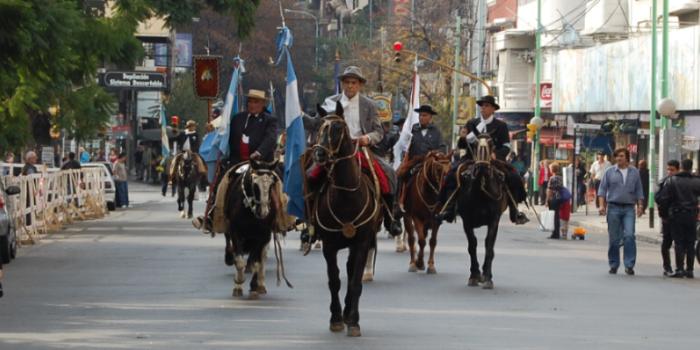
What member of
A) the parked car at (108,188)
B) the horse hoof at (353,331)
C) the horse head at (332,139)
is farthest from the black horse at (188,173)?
the horse hoof at (353,331)

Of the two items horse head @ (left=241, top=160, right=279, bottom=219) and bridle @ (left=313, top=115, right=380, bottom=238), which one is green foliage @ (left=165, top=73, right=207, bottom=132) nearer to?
horse head @ (left=241, top=160, right=279, bottom=219)

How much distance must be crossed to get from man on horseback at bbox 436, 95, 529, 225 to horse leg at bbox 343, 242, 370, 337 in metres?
6.25

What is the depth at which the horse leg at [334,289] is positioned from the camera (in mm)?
15398

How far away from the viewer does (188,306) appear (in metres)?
17.8

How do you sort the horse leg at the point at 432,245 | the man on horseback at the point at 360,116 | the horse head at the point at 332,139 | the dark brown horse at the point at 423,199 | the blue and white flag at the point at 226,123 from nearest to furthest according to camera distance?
the horse head at the point at 332,139 → the man on horseback at the point at 360,116 → the blue and white flag at the point at 226,123 → the horse leg at the point at 432,245 → the dark brown horse at the point at 423,199

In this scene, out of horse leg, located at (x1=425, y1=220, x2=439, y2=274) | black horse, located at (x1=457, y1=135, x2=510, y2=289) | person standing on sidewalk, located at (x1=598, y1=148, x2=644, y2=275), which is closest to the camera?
black horse, located at (x1=457, y1=135, x2=510, y2=289)

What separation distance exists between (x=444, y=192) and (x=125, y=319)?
717cm

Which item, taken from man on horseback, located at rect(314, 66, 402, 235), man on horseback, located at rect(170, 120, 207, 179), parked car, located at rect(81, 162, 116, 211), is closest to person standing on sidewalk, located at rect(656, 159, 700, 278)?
man on horseback, located at rect(314, 66, 402, 235)

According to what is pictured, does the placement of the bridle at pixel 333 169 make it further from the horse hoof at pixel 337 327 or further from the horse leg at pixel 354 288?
the horse hoof at pixel 337 327

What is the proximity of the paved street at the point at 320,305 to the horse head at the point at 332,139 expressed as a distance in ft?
5.40

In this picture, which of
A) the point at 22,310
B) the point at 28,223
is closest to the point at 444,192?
the point at 22,310

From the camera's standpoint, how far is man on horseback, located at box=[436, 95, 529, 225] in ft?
72.2

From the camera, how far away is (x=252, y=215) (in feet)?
62.7

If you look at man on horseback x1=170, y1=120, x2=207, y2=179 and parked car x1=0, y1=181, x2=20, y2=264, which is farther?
man on horseback x1=170, y1=120, x2=207, y2=179
